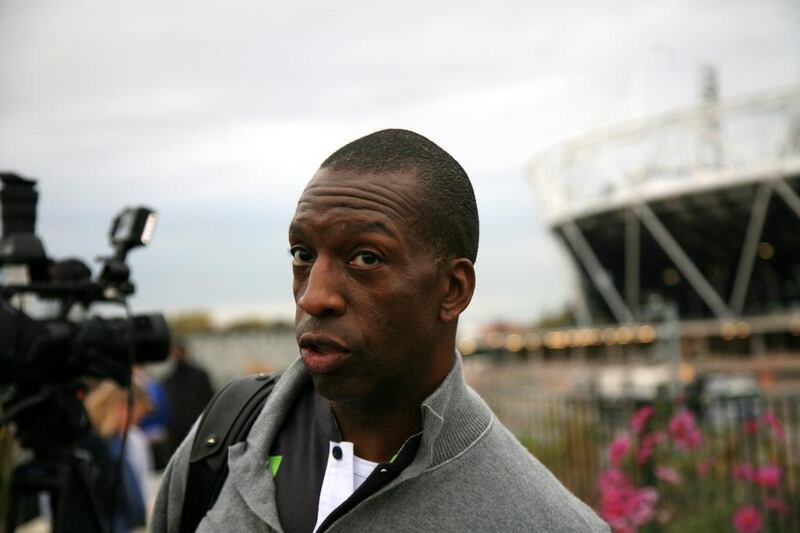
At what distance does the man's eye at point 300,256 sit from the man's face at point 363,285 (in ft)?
0.10

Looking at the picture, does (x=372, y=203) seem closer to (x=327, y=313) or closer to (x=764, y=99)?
(x=327, y=313)

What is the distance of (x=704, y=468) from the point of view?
19.0ft

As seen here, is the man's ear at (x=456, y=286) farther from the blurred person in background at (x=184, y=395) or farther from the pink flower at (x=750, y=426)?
the blurred person in background at (x=184, y=395)

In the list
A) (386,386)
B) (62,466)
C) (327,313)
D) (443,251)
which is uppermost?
(443,251)

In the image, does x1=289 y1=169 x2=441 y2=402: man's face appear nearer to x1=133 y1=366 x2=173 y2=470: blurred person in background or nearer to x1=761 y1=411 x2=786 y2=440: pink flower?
x1=761 y1=411 x2=786 y2=440: pink flower

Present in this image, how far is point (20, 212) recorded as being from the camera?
2.62 m

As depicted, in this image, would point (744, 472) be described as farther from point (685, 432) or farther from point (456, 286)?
point (456, 286)

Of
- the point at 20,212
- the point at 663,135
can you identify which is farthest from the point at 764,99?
the point at 20,212

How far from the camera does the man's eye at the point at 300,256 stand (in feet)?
5.26

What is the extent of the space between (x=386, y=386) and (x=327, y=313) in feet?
0.62

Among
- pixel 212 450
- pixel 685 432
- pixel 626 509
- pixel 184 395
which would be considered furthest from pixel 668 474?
pixel 184 395

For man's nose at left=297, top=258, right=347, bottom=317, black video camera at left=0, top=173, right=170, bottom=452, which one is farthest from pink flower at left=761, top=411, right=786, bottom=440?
man's nose at left=297, top=258, right=347, bottom=317

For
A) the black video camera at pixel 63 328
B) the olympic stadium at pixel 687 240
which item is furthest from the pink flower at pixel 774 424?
the olympic stadium at pixel 687 240

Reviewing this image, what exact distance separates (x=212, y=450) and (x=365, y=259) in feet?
2.06
